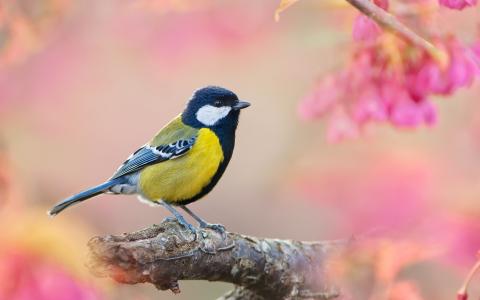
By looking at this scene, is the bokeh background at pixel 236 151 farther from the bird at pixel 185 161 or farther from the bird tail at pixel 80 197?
the bird at pixel 185 161

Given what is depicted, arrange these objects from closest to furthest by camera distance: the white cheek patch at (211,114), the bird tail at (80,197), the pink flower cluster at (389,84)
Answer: the pink flower cluster at (389,84) → the bird tail at (80,197) → the white cheek patch at (211,114)

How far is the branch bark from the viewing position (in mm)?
2189

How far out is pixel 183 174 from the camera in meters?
3.21

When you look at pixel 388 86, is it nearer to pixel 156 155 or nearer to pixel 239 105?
pixel 239 105

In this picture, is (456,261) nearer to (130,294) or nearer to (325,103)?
(325,103)

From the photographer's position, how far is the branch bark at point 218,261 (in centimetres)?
219

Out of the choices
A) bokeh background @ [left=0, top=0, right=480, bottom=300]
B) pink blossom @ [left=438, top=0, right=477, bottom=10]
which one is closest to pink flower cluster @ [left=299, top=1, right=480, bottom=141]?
bokeh background @ [left=0, top=0, right=480, bottom=300]

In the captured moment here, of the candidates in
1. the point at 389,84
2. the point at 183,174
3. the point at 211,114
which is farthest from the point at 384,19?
the point at 211,114

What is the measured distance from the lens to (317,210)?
5465 millimetres

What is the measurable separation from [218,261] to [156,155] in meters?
0.78

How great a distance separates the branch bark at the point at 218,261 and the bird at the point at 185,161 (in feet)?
1.05

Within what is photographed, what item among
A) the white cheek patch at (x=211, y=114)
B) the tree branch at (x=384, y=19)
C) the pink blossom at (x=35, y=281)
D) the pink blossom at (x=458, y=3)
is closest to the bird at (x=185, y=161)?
the white cheek patch at (x=211, y=114)

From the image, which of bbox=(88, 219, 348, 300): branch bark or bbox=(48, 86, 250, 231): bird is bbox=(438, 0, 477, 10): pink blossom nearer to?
bbox=(88, 219, 348, 300): branch bark

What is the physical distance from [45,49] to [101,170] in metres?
1.01
